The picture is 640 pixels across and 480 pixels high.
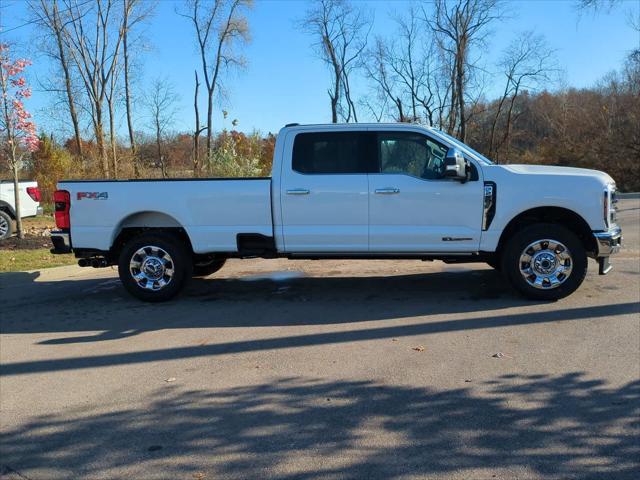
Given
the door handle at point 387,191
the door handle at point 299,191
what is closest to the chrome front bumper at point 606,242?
the door handle at point 387,191

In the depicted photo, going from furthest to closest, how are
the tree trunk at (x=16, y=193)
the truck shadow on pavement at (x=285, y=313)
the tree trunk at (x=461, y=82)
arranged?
the tree trunk at (x=461, y=82)
the tree trunk at (x=16, y=193)
the truck shadow on pavement at (x=285, y=313)

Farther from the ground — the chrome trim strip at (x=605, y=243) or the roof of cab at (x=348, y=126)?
the roof of cab at (x=348, y=126)

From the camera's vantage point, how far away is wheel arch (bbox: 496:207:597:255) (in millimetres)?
6551

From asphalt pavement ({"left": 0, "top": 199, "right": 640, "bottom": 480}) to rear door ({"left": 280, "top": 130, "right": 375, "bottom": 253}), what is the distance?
824 mm

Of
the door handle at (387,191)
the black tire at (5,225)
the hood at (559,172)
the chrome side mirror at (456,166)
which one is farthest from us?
the black tire at (5,225)

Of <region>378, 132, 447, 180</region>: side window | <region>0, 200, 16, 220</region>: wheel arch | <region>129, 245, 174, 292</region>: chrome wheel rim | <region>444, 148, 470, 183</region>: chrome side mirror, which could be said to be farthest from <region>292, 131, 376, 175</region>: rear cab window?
<region>0, 200, 16, 220</region>: wheel arch

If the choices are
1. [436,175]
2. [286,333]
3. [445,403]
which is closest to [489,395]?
[445,403]

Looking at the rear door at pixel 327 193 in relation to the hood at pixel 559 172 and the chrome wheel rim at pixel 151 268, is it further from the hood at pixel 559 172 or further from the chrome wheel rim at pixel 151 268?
the hood at pixel 559 172

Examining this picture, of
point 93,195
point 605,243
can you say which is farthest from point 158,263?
point 605,243

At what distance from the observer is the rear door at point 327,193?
22.0ft

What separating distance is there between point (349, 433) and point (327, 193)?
12.3ft

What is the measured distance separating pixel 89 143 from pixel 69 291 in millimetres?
24315

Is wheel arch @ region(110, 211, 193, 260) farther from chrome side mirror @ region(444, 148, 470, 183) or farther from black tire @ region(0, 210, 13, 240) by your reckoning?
black tire @ region(0, 210, 13, 240)

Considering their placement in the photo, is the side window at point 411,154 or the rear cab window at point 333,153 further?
the rear cab window at point 333,153
